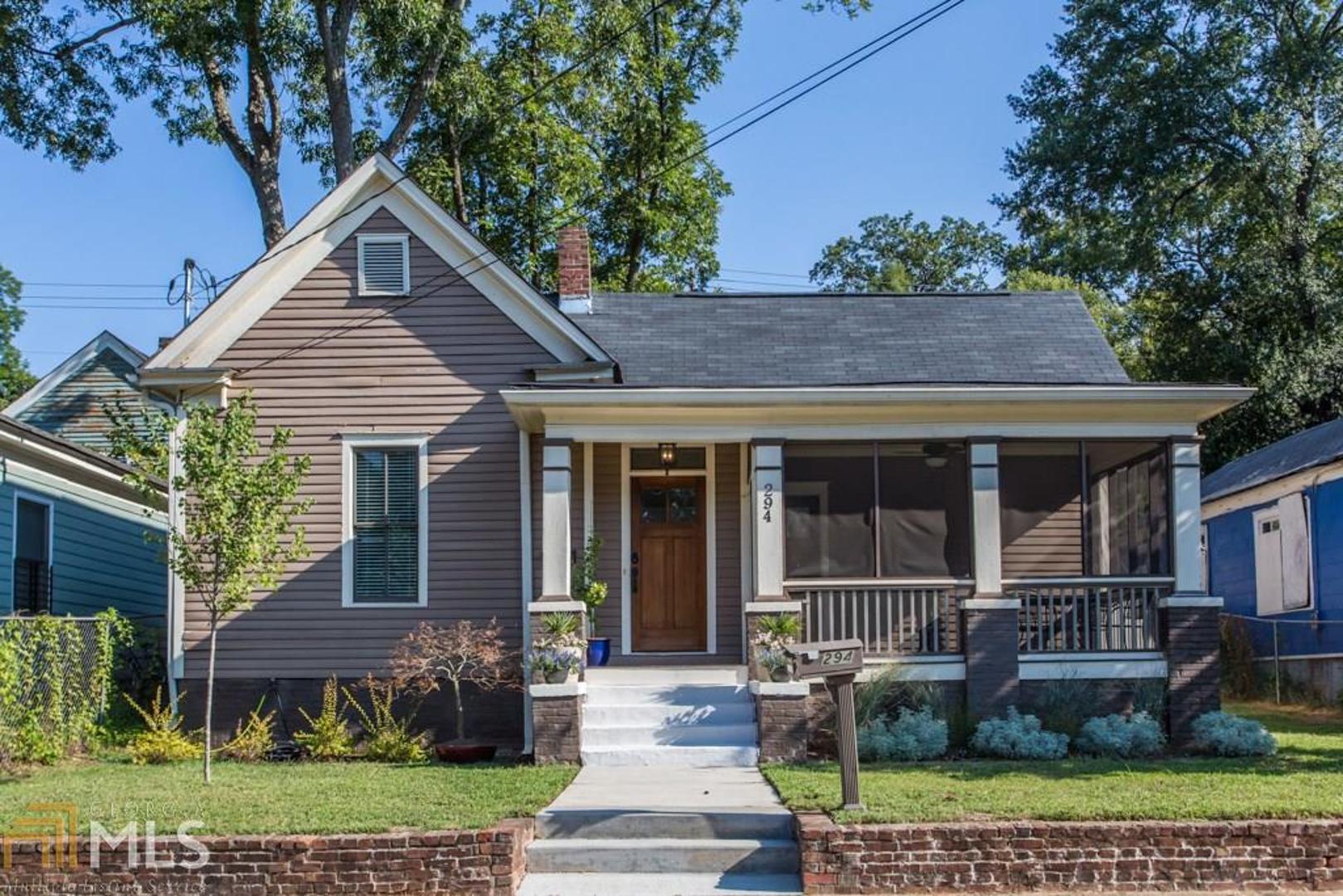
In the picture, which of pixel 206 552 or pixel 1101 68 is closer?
pixel 206 552

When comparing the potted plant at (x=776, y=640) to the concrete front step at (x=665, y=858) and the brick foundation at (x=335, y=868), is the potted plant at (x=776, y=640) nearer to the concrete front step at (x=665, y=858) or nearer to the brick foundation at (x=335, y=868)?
the concrete front step at (x=665, y=858)

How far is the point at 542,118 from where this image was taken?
28.0 metres

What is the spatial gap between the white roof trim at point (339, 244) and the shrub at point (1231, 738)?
273 inches

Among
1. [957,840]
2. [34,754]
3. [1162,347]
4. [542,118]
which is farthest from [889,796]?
[1162,347]

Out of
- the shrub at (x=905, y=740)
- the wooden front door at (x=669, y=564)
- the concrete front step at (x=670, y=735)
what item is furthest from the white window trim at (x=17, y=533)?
the shrub at (x=905, y=740)

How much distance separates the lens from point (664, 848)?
9.56 metres

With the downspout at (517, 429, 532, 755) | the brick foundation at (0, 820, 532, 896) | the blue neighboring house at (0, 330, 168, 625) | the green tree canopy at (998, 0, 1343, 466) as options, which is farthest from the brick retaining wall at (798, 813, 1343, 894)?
the green tree canopy at (998, 0, 1343, 466)

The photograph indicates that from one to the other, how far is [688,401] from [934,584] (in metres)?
2.99

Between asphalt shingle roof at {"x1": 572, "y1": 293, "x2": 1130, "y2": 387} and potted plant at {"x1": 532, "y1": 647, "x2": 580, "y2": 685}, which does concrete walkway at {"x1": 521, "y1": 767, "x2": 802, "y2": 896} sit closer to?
potted plant at {"x1": 532, "y1": 647, "x2": 580, "y2": 685}

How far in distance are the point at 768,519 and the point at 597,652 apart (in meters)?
2.39

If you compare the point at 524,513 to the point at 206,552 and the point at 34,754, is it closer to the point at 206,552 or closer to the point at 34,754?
the point at 206,552

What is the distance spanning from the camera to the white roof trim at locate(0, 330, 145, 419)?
21766 millimetres

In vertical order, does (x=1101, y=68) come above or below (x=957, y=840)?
above

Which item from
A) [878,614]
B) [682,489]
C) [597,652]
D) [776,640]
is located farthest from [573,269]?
[776,640]
